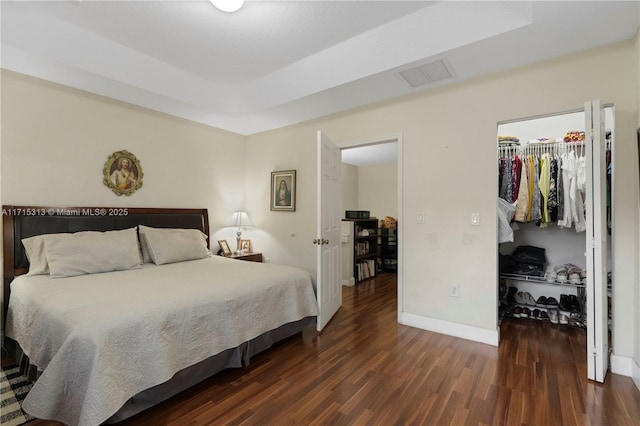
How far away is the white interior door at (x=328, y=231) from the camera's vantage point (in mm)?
3080

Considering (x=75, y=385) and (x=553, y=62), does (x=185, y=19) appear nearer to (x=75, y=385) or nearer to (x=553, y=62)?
(x=75, y=385)

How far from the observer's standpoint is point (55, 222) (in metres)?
2.87

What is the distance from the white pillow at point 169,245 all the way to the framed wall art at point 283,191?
4.25ft

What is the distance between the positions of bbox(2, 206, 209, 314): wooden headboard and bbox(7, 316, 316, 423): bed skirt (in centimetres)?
66

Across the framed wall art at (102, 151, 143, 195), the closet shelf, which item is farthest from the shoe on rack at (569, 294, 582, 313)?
the framed wall art at (102, 151, 143, 195)

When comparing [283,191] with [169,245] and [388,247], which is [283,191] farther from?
[388,247]

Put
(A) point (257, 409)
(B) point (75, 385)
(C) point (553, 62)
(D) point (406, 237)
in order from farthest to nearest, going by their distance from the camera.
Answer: (D) point (406, 237)
(C) point (553, 62)
(A) point (257, 409)
(B) point (75, 385)

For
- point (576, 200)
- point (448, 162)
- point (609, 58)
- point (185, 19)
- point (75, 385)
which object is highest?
point (185, 19)

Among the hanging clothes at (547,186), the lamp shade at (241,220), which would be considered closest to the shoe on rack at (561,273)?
the hanging clothes at (547,186)

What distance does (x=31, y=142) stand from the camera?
282 centimetres

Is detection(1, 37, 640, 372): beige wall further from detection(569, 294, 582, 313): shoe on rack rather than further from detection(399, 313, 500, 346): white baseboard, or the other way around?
detection(569, 294, 582, 313): shoe on rack

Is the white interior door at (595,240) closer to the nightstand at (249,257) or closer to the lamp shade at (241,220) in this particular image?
the nightstand at (249,257)

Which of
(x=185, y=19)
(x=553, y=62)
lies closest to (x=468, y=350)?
(x=553, y=62)

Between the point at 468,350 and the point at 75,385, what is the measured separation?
2803mm
